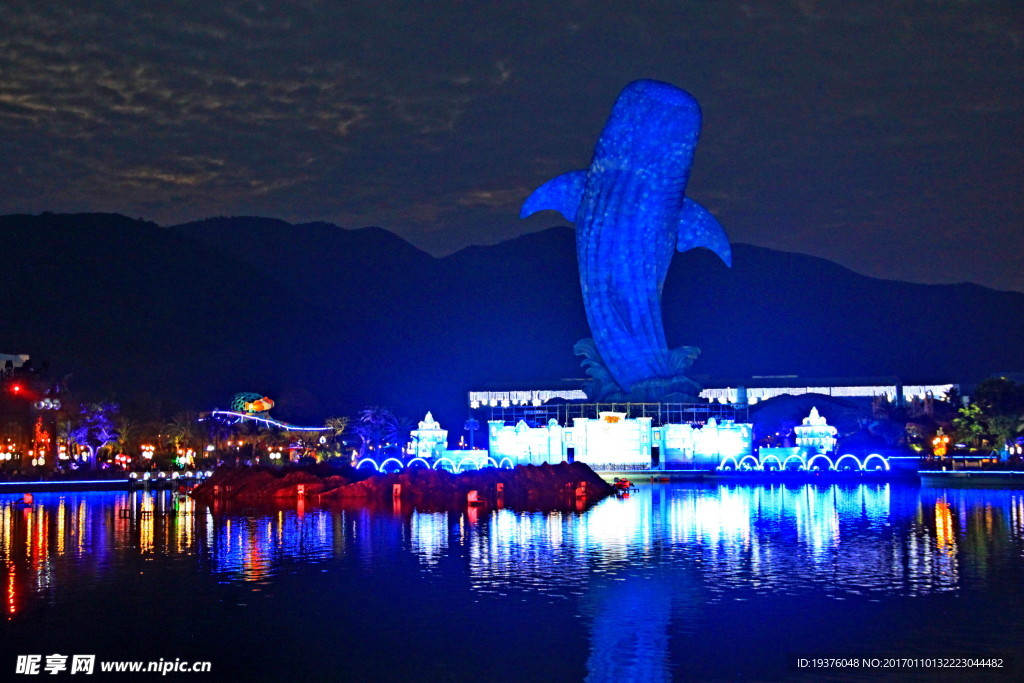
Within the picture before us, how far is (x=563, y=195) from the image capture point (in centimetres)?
6594

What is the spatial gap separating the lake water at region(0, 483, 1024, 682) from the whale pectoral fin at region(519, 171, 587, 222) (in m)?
33.3

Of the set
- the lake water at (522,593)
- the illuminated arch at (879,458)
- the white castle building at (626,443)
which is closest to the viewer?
the lake water at (522,593)

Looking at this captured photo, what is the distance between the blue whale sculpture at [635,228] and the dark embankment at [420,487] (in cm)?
1936

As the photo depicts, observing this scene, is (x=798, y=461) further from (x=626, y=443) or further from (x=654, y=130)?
(x=654, y=130)

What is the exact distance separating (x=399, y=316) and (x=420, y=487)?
13354cm

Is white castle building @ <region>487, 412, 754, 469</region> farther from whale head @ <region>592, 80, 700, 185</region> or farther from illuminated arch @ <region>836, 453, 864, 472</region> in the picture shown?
whale head @ <region>592, 80, 700, 185</region>

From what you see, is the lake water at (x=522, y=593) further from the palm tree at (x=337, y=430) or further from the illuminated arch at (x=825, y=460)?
the palm tree at (x=337, y=430)

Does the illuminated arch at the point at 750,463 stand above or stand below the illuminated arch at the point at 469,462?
below

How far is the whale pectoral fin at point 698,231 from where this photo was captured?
65625 millimetres

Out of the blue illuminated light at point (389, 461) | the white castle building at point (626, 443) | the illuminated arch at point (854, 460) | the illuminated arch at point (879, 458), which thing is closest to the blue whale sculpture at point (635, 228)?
the white castle building at point (626, 443)

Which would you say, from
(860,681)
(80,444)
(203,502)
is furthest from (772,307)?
(860,681)

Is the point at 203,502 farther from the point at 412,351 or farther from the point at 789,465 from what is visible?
the point at 412,351

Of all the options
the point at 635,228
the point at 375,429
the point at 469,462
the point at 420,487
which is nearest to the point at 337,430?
the point at 375,429

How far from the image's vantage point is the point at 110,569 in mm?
24359
